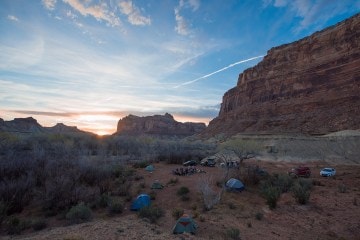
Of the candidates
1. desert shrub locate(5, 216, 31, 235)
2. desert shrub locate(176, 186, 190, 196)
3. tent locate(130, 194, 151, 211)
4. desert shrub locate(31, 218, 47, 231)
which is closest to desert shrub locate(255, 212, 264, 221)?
desert shrub locate(176, 186, 190, 196)

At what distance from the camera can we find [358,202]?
1427 centimetres

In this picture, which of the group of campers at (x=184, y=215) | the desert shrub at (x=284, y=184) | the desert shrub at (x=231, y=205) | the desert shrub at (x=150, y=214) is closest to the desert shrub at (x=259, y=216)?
the desert shrub at (x=231, y=205)

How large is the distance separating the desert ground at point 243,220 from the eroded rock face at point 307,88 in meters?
38.5

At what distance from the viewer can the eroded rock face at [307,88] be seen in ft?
178

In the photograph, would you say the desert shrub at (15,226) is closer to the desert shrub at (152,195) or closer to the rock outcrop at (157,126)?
the desert shrub at (152,195)

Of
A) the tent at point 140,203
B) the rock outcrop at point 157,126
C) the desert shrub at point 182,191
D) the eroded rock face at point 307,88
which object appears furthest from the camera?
the rock outcrop at point 157,126

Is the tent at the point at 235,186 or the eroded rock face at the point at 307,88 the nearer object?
the tent at the point at 235,186

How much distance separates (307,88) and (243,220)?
65.4m

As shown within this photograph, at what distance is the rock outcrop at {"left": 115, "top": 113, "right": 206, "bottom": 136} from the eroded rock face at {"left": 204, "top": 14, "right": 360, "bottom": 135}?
43415mm

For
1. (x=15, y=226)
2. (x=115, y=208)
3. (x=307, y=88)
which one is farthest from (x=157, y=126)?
(x=15, y=226)

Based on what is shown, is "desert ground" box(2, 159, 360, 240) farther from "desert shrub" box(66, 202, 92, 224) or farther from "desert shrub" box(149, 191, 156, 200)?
"desert shrub" box(66, 202, 92, 224)

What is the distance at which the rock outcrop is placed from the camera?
130m

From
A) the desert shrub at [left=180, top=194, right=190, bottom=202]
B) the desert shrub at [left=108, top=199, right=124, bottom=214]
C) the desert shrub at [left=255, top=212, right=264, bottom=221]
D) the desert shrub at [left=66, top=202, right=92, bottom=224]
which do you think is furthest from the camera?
the desert shrub at [left=180, top=194, right=190, bottom=202]

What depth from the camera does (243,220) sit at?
11625 mm
